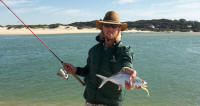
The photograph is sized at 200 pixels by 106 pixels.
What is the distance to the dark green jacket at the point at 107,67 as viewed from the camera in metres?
2.89

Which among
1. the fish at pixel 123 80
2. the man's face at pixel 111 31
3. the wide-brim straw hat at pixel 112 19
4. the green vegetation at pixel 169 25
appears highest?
the wide-brim straw hat at pixel 112 19

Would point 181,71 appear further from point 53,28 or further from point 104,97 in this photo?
point 53,28

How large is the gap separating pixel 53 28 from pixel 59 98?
7084cm

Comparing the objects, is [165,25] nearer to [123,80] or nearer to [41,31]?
[41,31]

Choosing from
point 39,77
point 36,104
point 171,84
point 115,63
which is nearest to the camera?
point 115,63

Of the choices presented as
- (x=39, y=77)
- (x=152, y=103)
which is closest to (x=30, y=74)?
(x=39, y=77)

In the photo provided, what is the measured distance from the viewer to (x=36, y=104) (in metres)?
7.61

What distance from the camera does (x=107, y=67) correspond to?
301cm

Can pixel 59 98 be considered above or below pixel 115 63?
below

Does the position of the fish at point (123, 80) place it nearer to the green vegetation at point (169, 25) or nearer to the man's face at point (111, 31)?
the man's face at point (111, 31)

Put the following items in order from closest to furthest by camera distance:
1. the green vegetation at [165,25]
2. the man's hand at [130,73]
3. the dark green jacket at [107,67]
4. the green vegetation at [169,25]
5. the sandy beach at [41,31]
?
the man's hand at [130,73]
the dark green jacket at [107,67]
the sandy beach at [41,31]
the green vegetation at [169,25]
the green vegetation at [165,25]

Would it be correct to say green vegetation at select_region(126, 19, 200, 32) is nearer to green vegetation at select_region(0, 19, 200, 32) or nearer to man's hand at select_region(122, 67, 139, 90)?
green vegetation at select_region(0, 19, 200, 32)

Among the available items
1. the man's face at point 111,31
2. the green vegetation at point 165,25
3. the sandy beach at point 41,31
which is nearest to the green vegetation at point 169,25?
the green vegetation at point 165,25

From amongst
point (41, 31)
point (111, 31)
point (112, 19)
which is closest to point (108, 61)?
point (111, 31)
